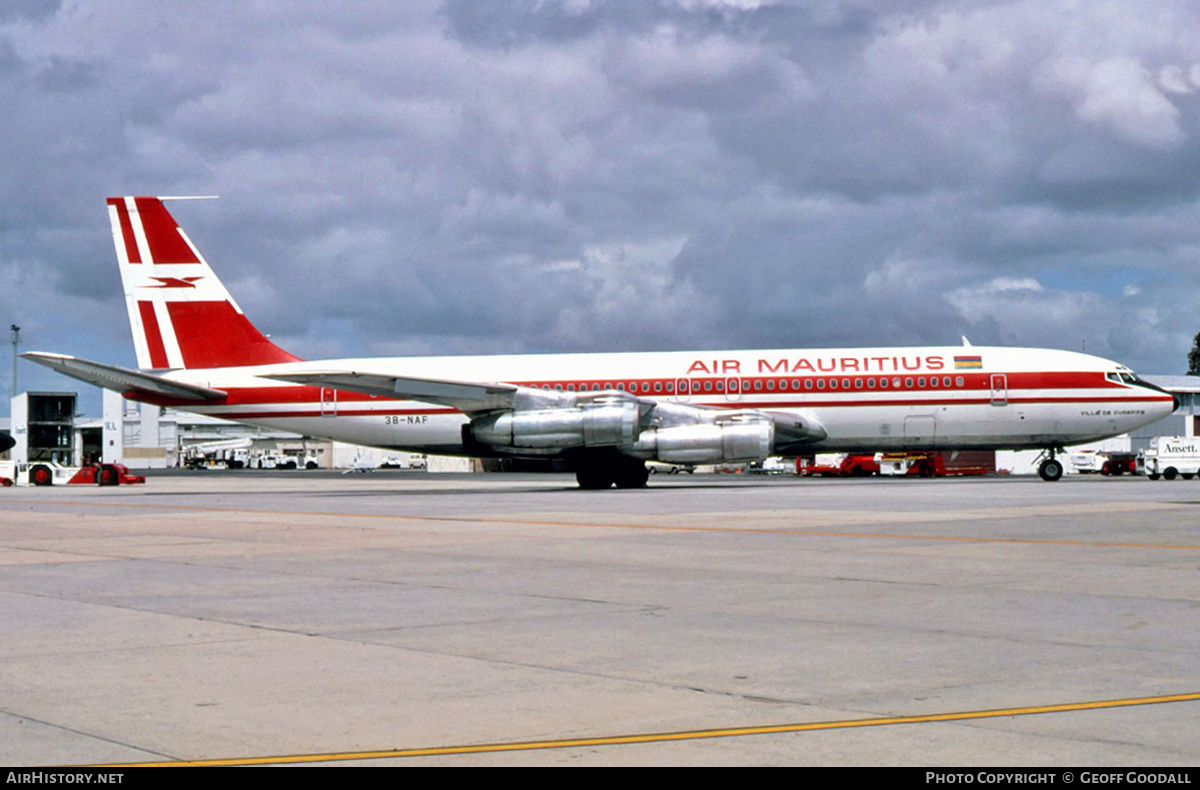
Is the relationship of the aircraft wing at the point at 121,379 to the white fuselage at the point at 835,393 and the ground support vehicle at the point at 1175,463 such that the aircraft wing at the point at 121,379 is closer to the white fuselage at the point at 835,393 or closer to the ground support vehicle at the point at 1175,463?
the white fuselage at the point at 835,393

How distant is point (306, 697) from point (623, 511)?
17764mm

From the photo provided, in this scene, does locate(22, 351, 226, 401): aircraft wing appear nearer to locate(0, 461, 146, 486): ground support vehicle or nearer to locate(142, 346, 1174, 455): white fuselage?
locate(142, 346, 1174, 455): white fuselage

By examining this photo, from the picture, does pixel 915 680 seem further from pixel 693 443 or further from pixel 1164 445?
Answer: pixel 1164 445

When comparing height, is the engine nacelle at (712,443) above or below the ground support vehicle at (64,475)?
above

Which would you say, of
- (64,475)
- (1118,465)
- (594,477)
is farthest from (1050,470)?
(64,475)

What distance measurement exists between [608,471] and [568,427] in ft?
9.44

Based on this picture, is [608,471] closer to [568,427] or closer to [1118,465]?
[568,427]

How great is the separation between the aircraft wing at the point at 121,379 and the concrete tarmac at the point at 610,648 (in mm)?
18857

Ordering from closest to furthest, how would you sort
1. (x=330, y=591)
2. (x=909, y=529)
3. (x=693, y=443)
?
1. (x=330, y=591)
2. (x=909, y=529)
3. (x=693, y=443)

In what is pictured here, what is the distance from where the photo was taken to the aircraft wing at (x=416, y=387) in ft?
113

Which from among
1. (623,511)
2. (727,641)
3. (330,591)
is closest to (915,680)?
(727,641)

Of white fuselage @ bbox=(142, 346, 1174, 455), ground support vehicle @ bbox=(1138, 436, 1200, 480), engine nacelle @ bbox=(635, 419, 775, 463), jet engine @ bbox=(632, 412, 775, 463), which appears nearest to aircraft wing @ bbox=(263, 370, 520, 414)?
white fuselage @ bbox=(142, 346, 1174, 455)

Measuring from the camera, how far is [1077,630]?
945 centimetres

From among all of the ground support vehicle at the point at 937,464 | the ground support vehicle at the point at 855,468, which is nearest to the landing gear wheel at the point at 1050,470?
the ground support vehicle at the point at 937,464
